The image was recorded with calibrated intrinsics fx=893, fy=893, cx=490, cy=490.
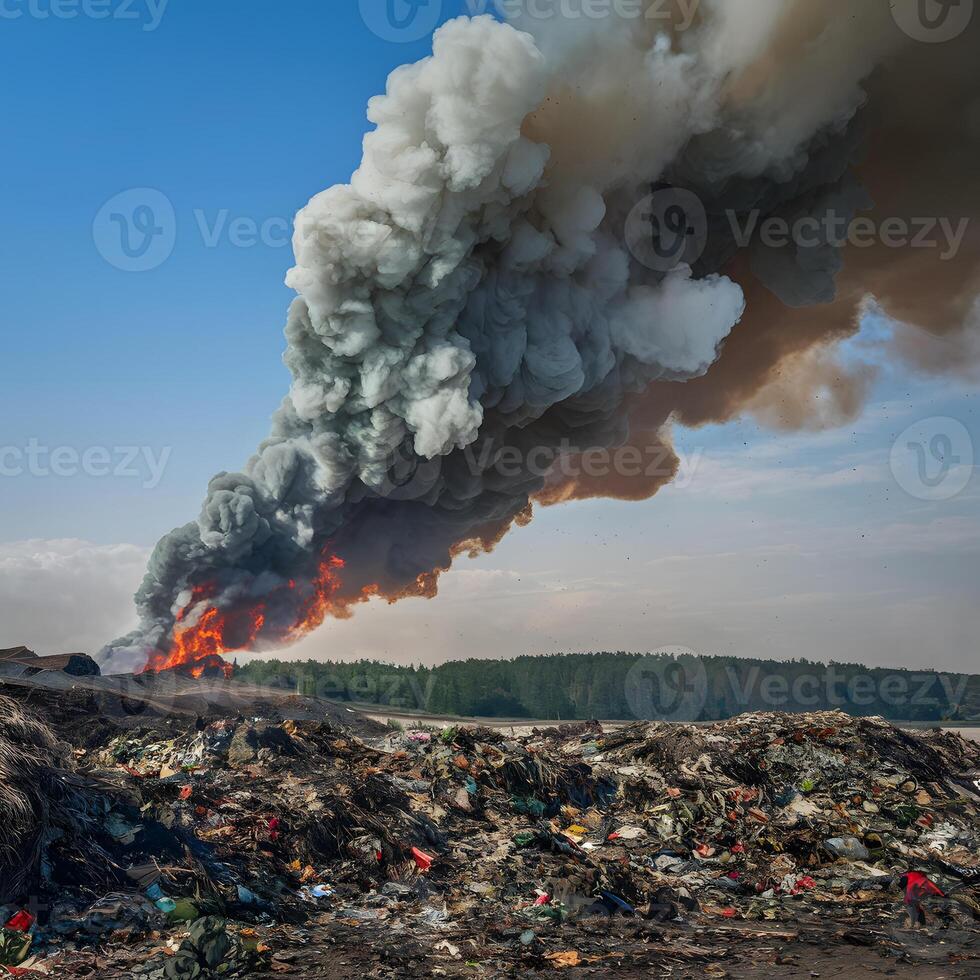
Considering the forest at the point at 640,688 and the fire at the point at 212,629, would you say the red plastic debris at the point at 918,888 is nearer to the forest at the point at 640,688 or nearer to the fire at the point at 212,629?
the fire at the point at 212,629

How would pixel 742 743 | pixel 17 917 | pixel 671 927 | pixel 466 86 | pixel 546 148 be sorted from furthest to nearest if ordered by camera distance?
1. pixel 546 148
2. pixel 466 86
3. pixel 742 743
4. pixel 671 927
5. pixel 17 917

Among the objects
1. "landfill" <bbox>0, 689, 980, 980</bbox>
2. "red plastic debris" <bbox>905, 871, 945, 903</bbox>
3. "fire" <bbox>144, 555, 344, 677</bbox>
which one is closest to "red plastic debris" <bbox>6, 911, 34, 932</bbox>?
"landfill" <bbox>0, 689, 980, 980</bbox>

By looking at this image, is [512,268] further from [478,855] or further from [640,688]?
[640,688]

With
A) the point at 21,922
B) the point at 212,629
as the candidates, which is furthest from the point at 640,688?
the point at 21,922

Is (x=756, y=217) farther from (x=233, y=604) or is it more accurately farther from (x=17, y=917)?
(x=17, y=917)

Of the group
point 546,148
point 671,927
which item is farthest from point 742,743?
point 546,148

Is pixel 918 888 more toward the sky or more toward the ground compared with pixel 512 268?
more toward the ground
